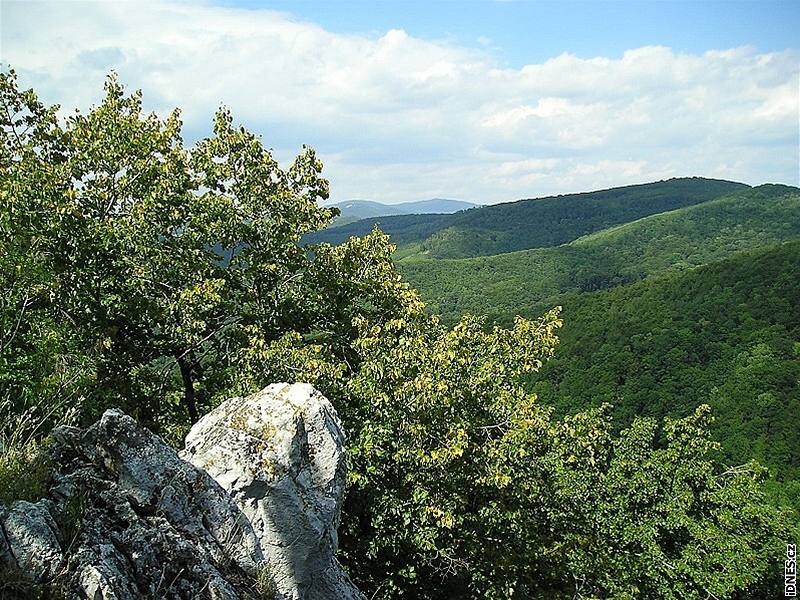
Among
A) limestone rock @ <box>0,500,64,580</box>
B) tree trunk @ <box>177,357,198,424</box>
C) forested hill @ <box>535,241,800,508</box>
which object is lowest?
forested hill @ <box>535,241,800,508</box>

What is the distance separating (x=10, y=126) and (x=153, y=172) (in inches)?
160

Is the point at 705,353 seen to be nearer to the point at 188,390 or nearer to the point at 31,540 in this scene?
the point at 188,390

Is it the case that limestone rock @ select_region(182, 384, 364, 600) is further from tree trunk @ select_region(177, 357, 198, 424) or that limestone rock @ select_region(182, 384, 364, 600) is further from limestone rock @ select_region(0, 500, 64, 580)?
tree trunk @ select_region(177, 357, 198, 424)

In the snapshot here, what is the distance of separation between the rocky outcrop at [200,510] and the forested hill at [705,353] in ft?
181

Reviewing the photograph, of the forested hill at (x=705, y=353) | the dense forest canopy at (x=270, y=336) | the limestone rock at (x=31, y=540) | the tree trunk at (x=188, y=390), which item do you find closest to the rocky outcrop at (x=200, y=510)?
the limestone rock at (x=31, y=540)

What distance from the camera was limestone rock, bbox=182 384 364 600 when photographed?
8.48 meters

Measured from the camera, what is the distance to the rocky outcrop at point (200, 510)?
5281mm

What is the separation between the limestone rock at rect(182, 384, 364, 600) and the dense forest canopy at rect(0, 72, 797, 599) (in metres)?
1.94

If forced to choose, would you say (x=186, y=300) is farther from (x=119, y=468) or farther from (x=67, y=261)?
(x=119, y=468)

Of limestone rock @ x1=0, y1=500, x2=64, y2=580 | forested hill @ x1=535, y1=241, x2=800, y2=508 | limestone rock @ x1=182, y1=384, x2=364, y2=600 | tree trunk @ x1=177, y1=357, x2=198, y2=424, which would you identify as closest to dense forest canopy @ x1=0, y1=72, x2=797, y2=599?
tree trunk @ x1=177, y1=357, x2=198, y2=424

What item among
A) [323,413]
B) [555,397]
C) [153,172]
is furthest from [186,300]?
[555,397]

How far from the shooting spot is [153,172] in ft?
48.3

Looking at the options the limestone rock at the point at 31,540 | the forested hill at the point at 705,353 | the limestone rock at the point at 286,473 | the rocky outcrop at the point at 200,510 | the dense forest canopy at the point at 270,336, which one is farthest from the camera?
the forested hill at the point at 705,353

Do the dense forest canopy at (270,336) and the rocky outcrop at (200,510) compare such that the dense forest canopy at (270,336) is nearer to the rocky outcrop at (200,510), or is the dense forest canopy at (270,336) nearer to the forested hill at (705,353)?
the rocky outcrop at (200,510)
